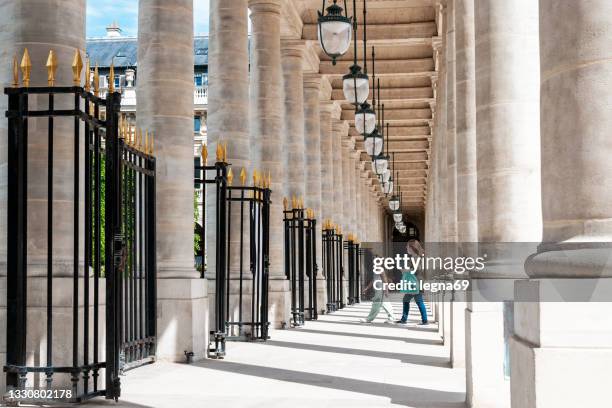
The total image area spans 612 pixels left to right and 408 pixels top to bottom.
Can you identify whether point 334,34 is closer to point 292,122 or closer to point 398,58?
point 292,122

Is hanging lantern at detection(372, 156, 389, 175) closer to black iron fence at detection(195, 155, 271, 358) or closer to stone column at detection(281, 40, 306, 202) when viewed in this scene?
stone column at detection(281, 40, 306, 202)

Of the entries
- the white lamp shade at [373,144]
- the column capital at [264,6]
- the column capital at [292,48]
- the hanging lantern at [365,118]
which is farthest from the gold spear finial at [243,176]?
the column capital at [292,48]

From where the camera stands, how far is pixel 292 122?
30562 millimetres

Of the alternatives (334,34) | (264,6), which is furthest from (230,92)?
(334,34)

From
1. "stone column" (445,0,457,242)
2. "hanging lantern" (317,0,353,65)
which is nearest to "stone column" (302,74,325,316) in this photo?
"stone column" (445,0,457,242)

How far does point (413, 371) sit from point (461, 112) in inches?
171

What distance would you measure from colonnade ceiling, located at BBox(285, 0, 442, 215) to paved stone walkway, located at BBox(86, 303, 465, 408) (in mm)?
15103

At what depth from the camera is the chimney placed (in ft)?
266

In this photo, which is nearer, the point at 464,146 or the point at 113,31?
the point at 464,146

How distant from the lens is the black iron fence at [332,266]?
3225 cm

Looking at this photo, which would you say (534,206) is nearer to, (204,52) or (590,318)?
(590,318)

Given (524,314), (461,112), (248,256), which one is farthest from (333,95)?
(524,314)

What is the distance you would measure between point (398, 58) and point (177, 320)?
24487mm

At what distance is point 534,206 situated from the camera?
965 centimetres
